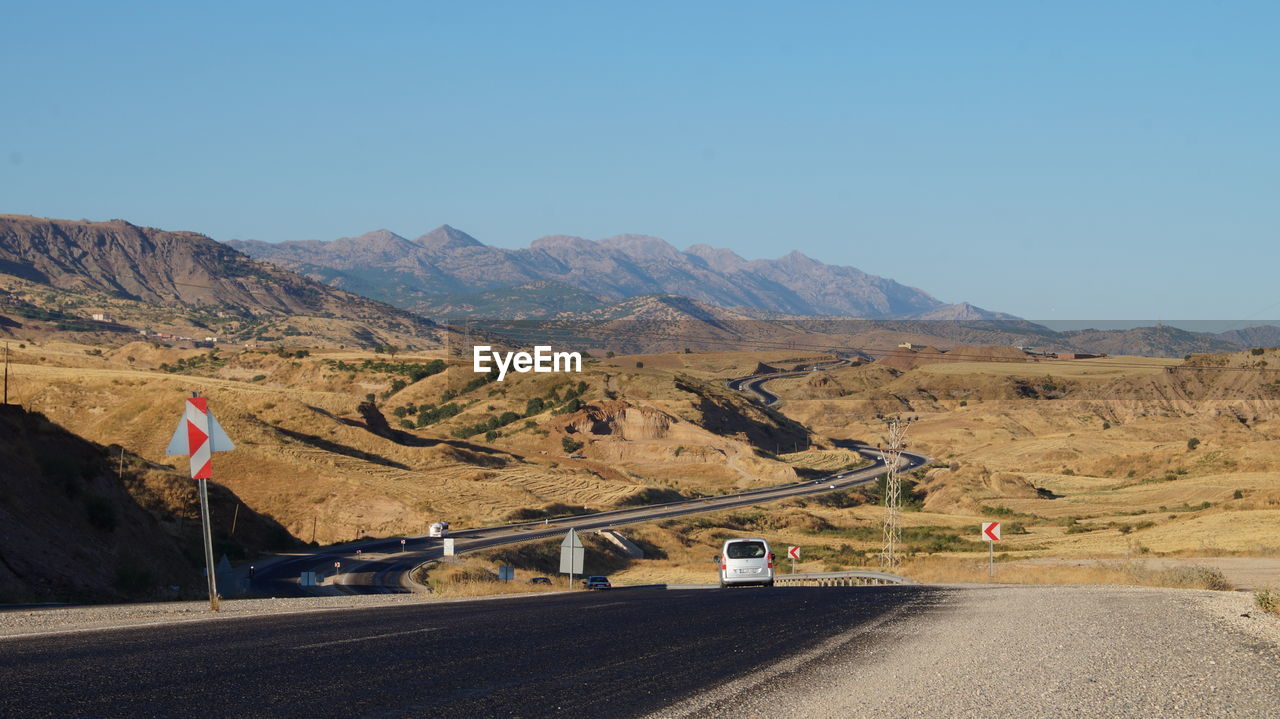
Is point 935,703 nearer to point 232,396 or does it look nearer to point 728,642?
point 728,642

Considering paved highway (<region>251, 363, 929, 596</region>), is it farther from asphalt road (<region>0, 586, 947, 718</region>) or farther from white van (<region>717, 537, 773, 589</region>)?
asphalt road (<region>0, 586, 947, 718</region>)

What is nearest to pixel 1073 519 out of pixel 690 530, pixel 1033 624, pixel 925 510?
pixel 925 510

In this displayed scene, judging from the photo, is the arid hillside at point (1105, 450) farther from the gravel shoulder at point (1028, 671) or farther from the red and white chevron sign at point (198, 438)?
the red and white chevron sign at point (198, 438)

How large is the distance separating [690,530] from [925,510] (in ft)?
98.5

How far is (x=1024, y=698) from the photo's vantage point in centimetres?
1087

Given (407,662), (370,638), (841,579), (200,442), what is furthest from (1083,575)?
(407,662)

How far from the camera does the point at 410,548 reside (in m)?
62.7

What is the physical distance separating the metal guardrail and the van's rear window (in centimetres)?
741

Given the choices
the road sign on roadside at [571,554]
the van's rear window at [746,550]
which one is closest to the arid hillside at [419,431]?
the road sign on roadside at [571,554]

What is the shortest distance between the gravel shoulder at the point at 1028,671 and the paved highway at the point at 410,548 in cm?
2806

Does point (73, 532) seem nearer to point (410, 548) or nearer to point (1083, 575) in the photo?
point (1083, 575)

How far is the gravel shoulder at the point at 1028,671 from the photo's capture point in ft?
34.1

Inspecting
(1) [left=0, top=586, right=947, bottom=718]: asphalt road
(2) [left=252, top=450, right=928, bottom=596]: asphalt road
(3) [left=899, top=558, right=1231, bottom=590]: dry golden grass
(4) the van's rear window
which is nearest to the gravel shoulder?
(1) [left=0, top=586, right=947, bottom=718]: asphalt road

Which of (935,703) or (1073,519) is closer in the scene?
(935,703)
